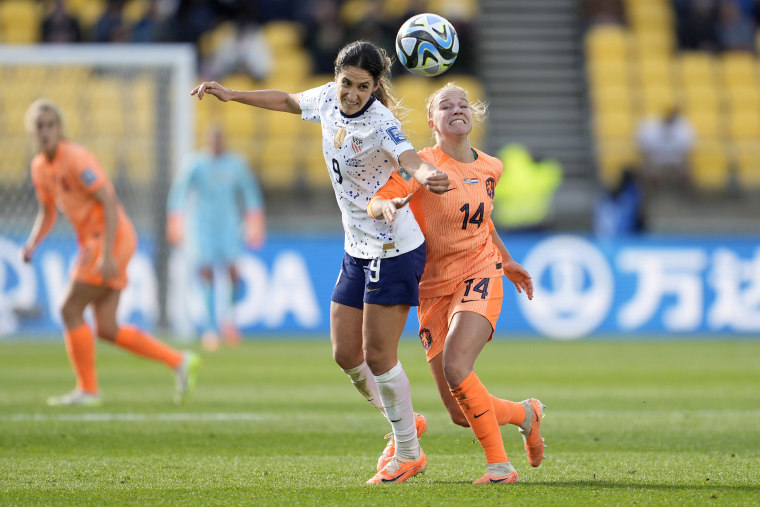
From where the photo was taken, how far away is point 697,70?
20359 mm

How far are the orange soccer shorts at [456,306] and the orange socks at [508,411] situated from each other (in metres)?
0.37

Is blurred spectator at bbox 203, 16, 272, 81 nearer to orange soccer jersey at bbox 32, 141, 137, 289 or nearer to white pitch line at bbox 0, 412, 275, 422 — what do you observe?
orange soccer jersey at bbox 32, 141, 137, 289

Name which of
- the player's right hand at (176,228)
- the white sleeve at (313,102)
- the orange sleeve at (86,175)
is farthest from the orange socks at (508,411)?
the player's right hand at (176,228)

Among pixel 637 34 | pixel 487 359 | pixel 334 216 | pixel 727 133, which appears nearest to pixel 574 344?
pixel 487 359

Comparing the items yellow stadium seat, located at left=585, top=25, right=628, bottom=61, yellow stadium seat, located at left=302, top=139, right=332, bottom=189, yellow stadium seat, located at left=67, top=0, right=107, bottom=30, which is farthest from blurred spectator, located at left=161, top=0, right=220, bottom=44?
yellow stadium seat, located at left=585, top=25, right=628, bottom=61

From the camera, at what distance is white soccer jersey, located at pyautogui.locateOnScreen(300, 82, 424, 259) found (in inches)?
211

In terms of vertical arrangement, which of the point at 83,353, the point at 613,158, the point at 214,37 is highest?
the point at 214,37

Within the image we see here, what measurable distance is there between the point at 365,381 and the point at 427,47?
5.50ft

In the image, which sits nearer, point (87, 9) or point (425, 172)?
point (425, 172)

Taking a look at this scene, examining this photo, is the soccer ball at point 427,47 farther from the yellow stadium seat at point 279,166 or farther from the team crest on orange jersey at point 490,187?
the yellow stadium seat at point 279,166

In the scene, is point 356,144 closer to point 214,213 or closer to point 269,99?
point 269,99

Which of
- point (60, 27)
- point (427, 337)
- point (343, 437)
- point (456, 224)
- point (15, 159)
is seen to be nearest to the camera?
point (456, 224)

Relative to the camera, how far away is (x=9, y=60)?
14023mm

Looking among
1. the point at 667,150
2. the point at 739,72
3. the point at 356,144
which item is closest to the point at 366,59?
the point at 356,144
